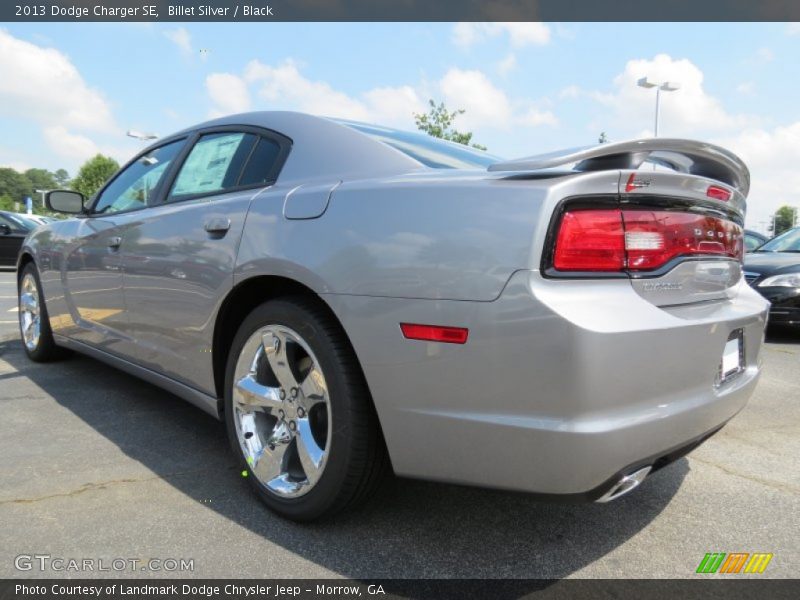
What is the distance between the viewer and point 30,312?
4555mm

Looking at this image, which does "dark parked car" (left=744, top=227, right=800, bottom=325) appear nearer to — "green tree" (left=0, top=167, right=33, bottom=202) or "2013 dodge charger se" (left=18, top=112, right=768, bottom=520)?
"2013 dodge charger se" (left=18, top=112, right=768, bottom=520)

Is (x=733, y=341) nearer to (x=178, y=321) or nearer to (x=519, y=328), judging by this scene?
(x=519, y=328)

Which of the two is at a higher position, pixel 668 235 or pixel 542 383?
pixel 668 235

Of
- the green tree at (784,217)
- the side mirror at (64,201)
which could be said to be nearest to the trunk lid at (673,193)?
the side mirror at (64,201)

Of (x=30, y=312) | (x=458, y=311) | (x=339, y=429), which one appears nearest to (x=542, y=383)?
(x=458, y=311)

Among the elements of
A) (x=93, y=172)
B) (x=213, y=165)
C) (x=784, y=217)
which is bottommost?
(x=784, y=217)

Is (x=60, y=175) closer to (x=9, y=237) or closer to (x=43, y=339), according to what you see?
(x=9, y=237)

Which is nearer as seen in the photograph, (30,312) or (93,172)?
(30,312)

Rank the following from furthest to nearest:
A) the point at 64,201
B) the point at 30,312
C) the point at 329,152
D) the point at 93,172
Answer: the point at 93,172, the point at 30,312, the point at 64,201, the point at 329,152

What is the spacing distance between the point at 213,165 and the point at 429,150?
3.46 ft

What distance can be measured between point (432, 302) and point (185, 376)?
4.73 feet

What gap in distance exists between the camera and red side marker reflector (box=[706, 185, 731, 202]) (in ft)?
6.38

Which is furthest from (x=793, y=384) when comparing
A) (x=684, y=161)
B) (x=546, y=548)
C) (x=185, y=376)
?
(x=185, y=376)

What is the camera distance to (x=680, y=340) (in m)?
1.72
